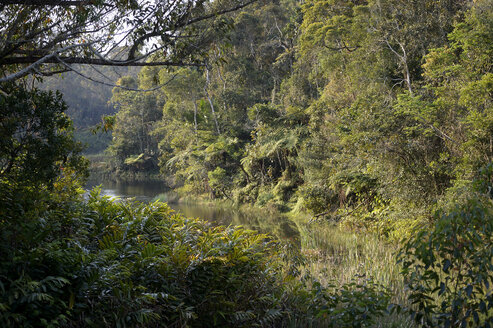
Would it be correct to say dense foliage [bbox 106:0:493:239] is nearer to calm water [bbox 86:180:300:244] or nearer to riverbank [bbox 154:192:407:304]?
riverbank [bbox 154:192:407:304]

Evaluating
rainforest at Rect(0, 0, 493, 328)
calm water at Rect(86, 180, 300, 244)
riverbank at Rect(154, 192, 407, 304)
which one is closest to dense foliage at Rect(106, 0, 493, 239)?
rainforest at Rect(0, 0, 493, 328)

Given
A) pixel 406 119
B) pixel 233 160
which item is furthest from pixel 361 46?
pixel 233 160

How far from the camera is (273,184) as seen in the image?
19906mm

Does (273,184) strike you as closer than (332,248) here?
No

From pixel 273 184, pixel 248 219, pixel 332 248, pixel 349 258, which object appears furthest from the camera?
pixel 273 184

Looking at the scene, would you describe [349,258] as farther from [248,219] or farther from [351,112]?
[248,219]

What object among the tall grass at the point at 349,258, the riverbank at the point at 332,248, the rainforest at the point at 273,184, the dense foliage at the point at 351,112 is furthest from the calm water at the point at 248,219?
the dense foliage at the point at 351,112

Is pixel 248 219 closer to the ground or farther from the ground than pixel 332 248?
closer to the ground

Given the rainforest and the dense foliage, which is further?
the dense foliage

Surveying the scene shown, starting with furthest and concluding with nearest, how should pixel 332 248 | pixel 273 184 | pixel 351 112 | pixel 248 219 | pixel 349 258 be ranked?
pixel 273 184, pixel 248 219, pixel 351 112, pixel 332 248, pixel 349 258

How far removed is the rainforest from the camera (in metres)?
3.15

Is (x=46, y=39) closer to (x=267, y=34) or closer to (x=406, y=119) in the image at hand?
(x=406, y=119)

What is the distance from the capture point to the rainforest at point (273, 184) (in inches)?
124

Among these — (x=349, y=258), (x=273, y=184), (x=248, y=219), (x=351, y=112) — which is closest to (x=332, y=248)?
(x=349, y=258)
